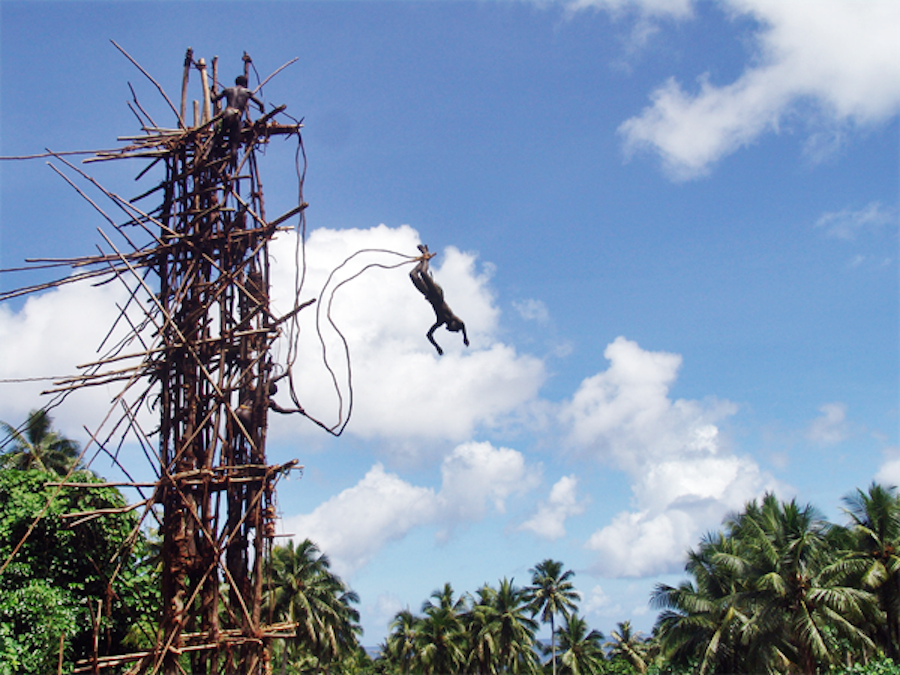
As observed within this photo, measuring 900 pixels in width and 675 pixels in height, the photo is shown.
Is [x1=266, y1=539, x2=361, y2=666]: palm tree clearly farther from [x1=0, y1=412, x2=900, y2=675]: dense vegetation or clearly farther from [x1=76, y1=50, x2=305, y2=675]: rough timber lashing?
[x1=76, y1=50, x2=305, y2=675]: rough timber lashing

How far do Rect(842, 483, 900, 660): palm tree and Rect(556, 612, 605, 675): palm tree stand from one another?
996 inches

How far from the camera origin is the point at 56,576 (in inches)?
617

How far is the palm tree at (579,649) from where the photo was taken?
46.7 m

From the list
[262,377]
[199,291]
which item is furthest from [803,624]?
[199,291]

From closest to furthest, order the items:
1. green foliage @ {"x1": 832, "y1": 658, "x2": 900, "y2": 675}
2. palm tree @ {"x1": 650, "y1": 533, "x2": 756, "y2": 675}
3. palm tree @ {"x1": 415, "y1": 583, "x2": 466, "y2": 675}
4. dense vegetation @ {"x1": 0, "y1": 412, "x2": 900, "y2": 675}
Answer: dense vegetation @ {"x1": 0, "y1": 412, "x2": 900, "y2": 675}, green foliage @ {"x1": 832, "y1": 658, "x2": 900, "y2": 675}, palm tree @ {"x1": 650, "y1": 533, "x2": 756, "y2": 675}, palm tree @ {"x1": 415, "y1": 583, "x2": 466, "y2": 675}

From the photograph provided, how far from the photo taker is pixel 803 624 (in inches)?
840

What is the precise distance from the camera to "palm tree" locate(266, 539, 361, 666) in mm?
34562

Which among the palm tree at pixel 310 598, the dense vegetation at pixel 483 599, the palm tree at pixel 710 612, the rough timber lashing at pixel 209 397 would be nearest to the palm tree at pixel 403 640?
the dense vegetation at pixel 483 599

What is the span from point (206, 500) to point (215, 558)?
85 cm

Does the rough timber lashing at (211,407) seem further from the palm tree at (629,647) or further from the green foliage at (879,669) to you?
the palm tree at (629,647)

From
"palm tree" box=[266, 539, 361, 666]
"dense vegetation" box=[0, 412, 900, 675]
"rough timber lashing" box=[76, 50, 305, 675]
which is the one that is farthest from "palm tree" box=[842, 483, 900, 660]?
"palm tree" box=[266, 539, 361, 666]

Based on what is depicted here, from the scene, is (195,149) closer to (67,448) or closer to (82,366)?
(82,366)

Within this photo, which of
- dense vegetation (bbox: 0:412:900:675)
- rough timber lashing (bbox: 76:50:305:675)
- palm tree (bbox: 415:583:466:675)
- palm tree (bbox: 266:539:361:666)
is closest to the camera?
rough timber lashing (bbox: 76:50:305:675)

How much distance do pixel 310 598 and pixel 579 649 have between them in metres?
21.2
